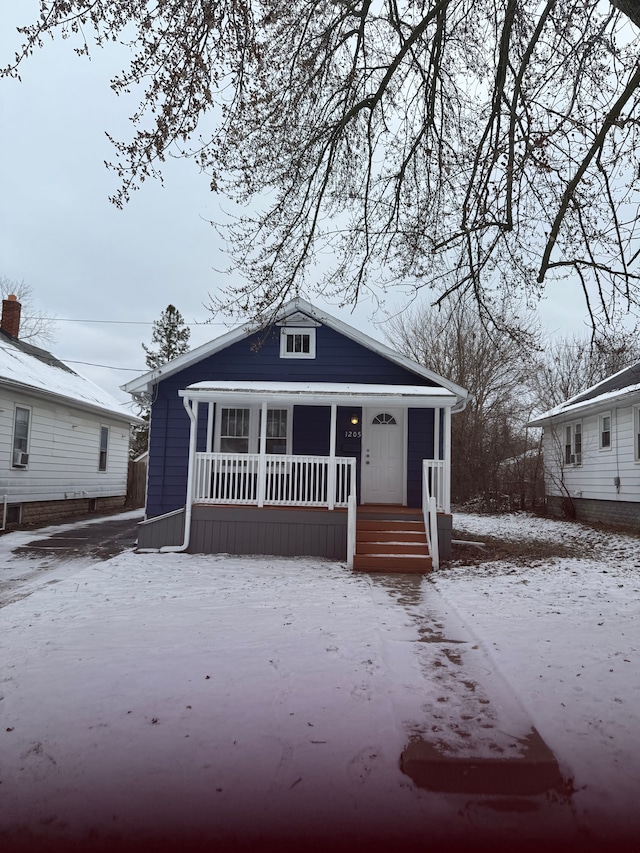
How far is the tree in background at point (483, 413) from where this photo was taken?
20.3m

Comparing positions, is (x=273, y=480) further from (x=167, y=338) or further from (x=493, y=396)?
(x=167, y=338)

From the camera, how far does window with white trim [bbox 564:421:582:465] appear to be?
17.2 m

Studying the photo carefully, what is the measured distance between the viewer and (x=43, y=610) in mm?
6008

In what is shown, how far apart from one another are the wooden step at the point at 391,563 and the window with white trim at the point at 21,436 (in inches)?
389

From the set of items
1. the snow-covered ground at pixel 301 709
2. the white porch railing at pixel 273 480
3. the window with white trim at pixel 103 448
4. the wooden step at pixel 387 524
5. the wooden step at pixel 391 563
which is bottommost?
the snow-covered ground at pixel 301 709

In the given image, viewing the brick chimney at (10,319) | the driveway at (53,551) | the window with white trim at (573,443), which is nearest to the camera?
the driveway at (53,551)

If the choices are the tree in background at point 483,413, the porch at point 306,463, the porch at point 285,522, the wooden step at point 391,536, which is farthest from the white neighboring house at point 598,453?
the wooden step at point 391,536

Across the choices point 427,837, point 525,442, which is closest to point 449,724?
point 427,837

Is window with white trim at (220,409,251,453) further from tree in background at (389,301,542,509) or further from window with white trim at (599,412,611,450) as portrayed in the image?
tree in background at (389,301,542,509)

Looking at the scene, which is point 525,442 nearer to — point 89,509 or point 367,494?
point 367,494

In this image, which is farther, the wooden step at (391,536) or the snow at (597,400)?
the snow at (597,400)

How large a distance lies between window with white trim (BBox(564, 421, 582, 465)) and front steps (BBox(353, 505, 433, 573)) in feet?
29.7

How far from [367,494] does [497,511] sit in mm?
9562

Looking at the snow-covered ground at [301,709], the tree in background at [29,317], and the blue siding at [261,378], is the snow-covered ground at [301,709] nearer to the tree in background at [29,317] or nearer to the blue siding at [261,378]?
the blue siding at [261,378]
